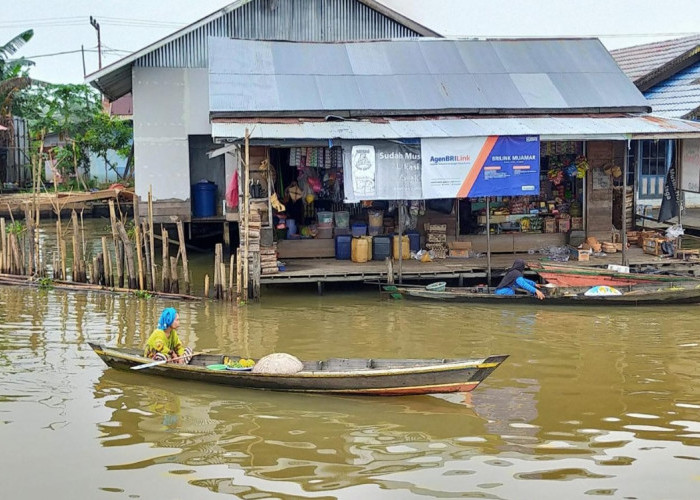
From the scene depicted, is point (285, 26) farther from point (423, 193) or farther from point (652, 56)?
point (652, 56)

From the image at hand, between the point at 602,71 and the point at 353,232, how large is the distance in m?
6.48

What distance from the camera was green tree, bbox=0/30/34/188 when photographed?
96.8 feet

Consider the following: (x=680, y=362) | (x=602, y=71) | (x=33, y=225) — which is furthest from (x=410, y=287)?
(x=33, y=225)

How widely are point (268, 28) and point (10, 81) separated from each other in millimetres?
12182

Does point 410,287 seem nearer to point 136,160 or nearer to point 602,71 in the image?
point 602,71

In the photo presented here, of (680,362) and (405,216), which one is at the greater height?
(405,216)

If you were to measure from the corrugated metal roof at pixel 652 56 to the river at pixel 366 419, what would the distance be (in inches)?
387

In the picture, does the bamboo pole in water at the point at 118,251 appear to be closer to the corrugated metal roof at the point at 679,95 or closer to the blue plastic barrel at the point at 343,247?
the blue plastic barrel at the point at 343,247

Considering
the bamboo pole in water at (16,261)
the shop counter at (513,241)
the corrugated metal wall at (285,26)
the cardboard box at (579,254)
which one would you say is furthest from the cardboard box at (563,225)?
the bamboo pole in water at (16,261)

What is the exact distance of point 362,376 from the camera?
10164 mm

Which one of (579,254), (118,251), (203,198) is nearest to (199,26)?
(203,198)

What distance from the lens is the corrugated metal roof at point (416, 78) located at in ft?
56.5

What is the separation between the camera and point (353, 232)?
1808 cm

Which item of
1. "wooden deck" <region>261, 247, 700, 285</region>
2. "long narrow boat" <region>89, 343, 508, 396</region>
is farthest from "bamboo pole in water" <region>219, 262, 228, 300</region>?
"long narrow boat" <region>89, 343, 508, 396</region>
